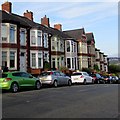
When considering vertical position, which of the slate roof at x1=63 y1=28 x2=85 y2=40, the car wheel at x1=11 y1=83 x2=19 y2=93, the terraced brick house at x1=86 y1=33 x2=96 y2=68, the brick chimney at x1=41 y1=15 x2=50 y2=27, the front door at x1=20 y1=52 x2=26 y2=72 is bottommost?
the car wheel at x1=11 y1=83 x2=19 y2=93

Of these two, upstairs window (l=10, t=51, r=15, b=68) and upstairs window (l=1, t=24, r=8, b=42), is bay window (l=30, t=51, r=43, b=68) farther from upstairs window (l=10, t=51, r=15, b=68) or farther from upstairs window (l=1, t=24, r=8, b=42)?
upstairs window (l=1, t=24, r=8, b=42)

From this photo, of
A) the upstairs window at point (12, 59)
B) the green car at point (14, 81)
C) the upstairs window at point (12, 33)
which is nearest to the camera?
the green car at point (14, 81)

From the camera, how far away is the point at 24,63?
37.2 meters

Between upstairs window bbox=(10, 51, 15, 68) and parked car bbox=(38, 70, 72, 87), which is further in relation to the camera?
upstairs window bbox=(10, 51, 15, 68)

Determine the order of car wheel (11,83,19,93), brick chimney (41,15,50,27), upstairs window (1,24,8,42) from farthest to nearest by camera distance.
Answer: brick chimney (41,15,50,27) → upstairs window (1,24,8,42) → car wheel (11,83,19,93)

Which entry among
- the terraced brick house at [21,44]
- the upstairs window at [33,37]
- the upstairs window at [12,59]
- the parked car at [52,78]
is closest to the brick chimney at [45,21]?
the terraced brick house at [21,44]

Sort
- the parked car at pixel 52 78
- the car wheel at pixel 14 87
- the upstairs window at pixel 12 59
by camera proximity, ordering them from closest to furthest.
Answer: the car wheel at pixel 14 87
the parked car at pixel 52 78
the upstairs window at pixel 12 59

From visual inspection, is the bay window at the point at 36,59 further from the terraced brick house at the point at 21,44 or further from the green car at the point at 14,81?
the green car at the point at 14,81

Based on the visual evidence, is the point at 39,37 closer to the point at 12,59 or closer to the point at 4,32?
the point at 12,59

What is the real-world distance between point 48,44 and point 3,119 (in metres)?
34.2

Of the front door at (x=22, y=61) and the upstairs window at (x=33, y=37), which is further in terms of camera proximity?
the upstairs window at (x=33, y=37)

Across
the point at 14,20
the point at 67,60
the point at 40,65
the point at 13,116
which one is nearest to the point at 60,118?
the point at 13,116

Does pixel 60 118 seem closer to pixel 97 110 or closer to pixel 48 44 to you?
pixel 97 110

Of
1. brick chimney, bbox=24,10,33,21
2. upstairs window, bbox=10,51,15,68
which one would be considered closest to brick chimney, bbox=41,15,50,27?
brick chimney, bbox=24,10,33,21
